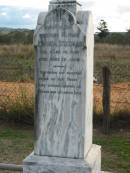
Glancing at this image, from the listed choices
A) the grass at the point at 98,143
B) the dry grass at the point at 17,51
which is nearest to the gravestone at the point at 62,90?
the grass at the point at 98,143

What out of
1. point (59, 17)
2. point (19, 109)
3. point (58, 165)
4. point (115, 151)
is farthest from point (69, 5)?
point (19, 109)

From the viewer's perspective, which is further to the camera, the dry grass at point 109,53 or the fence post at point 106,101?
the dry grass at point 109,53

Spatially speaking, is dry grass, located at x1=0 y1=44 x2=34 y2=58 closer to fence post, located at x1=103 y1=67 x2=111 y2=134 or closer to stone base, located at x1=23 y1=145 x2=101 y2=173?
fence post, located at x1=103 y1=67 x2=111 y2=134

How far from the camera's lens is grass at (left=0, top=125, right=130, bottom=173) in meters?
8.31

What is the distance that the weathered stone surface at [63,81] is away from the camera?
5.64 m

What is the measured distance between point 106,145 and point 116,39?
42.7 m

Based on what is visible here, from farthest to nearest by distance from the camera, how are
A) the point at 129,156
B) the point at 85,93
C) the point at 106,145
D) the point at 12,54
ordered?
the point at 12,54, the point at 106,145, the point at 129,156, the point at 85,93

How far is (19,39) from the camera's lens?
1953 inches

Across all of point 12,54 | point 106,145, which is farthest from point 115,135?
point 12,54

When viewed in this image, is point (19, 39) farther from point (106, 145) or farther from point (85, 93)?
point (85, 93)

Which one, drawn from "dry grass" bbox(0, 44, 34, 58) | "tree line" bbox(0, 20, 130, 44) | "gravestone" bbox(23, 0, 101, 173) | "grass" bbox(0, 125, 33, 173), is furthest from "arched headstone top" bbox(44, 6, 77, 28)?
"tree line" bbox(0, 20, 130, 44)

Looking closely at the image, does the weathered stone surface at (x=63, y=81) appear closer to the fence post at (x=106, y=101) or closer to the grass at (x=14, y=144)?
the grass at (x=14, y=144)

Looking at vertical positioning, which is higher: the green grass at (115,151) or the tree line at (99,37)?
→ the green grass at (115,151)

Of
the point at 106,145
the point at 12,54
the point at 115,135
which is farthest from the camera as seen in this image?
the point at 12,54
